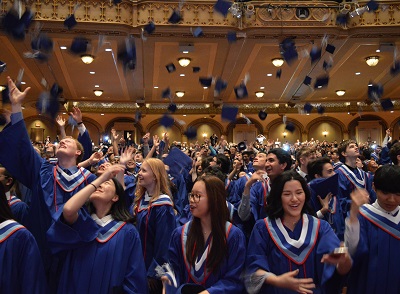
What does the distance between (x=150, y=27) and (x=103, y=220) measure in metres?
8.98

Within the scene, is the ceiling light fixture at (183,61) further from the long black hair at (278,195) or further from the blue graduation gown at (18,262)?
the blue graduation gown at (18,262)

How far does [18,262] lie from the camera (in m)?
2.43

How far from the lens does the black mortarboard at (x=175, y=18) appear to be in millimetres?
11109

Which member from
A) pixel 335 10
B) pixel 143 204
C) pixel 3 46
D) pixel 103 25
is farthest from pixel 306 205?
pixel 3 46

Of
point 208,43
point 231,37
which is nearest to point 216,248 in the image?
point 231,37

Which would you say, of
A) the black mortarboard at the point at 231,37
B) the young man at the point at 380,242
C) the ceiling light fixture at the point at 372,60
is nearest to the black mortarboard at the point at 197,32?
the black mortarboard at the point at 231,37

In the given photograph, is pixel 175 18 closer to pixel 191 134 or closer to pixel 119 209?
pixel 191 134

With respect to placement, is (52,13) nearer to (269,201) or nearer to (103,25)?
(103,25)

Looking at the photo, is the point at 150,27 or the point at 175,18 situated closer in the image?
the point at 150,27

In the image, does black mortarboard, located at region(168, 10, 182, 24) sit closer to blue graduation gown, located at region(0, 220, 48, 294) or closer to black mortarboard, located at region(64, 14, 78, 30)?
black mortarboard, located at region(64, 14, 78, 30)

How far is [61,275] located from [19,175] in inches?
39.9

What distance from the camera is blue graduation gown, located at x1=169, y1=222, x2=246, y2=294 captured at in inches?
96.7

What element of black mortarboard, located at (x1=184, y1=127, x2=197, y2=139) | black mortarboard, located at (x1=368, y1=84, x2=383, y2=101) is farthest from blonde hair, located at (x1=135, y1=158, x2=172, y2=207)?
black mortarboard, located at (x1=368, y1=84, x2=383, y2=101)

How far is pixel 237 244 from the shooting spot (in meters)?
2.57
